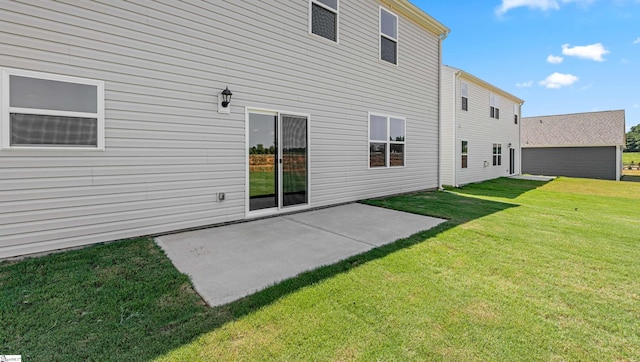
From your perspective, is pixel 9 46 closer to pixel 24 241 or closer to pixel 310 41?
pixel 24 241

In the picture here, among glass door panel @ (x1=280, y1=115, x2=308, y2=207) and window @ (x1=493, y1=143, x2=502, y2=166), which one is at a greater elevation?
window @ (x1=493, y1=143, x2=502, y2=166)

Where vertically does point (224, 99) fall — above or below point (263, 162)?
above

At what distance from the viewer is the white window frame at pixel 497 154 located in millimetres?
15889

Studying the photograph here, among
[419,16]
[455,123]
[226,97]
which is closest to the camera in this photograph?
[226,97]

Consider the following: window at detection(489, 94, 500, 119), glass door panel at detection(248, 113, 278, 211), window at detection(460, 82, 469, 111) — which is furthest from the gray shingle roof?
glass door panel at detection(248, 113, 278, 211)

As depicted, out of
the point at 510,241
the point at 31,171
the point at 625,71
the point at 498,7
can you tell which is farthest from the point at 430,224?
the point at 625,71

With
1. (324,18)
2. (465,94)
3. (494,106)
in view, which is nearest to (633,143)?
(494,106)

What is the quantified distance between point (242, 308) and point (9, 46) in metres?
4.01

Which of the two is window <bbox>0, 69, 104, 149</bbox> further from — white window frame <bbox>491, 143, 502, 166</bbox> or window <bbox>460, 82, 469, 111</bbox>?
white window frame <bbox>491, 143, 502, 166</bbox>

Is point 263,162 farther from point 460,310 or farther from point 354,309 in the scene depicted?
point 460,310

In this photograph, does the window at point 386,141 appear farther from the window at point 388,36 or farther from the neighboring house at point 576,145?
the neighboring house at point 576,145

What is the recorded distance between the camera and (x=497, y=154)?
53.5ft

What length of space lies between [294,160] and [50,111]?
3.75m

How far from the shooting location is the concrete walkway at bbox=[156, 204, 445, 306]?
2.96 meters
